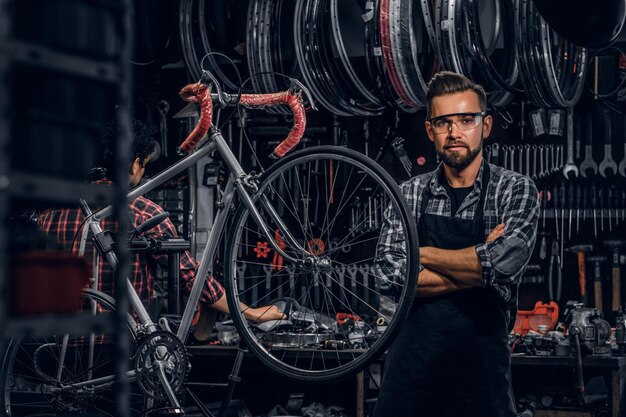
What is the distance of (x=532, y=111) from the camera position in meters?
6.09

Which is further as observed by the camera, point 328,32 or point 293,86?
point 328,32

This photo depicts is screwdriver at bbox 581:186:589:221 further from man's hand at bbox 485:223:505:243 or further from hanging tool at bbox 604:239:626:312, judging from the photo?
man's hand at bbox 485:223:505:243

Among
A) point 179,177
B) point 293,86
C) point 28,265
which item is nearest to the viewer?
point 28,265

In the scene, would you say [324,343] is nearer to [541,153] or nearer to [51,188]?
[541,153]

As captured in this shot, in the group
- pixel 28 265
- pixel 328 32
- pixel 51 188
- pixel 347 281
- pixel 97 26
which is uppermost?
pixel 328 32

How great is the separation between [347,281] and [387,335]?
302 centimetres

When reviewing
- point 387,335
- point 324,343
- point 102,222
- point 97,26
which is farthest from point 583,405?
point 97,26

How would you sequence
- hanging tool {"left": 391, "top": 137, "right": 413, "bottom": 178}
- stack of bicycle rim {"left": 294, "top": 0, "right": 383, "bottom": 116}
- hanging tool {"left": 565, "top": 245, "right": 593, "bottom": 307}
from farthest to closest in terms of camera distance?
hanging tool {"left": 391, "top": 137, "right": 413, "bottom": 178} → hanging tool {"left": 565, "top": 245, "right": 593, "bottom": 307} → stack of bicycle rim {"left": 294, "top": 0, "right": 383, "bottom": 116}

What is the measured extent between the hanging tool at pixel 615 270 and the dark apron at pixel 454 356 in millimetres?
2499

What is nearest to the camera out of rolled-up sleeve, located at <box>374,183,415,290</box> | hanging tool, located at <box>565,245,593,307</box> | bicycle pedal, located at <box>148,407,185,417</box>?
rolled-up sleeve, located at <box>374,183,415,290</box>

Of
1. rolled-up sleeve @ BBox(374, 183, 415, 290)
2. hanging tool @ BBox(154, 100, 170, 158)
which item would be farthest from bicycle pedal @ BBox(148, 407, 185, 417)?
hanging tool @ BBox(154, 100, 170, 158)

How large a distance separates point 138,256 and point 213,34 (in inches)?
80.6

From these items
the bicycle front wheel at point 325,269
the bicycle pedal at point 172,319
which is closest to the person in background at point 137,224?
the bicycle front wheel at point 325,269

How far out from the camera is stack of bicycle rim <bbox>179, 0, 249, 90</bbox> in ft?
19.8
